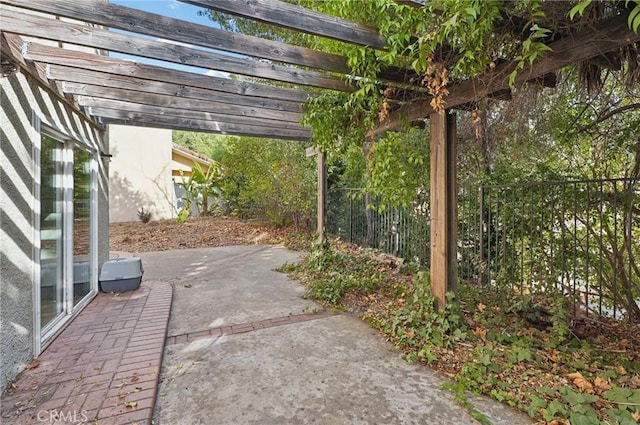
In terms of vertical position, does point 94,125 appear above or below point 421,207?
above

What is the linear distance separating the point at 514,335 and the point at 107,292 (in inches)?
224

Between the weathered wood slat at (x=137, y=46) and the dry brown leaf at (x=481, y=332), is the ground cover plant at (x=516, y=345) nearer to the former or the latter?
the dry brown leaf at (x=481, y=332)

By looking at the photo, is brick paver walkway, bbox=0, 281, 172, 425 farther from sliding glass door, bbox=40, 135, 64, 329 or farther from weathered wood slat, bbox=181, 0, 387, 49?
weathered wood slat, bbox=181, 0, 387, 49

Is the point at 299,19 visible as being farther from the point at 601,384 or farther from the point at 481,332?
the point at 601,384

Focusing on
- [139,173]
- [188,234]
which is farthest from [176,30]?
[139,173]

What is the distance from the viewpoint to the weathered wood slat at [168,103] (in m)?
4.01

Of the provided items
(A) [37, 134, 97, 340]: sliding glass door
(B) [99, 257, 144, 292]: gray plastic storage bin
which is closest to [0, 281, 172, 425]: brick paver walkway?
(A) [37, 134, 97, 340]: sliding glass door

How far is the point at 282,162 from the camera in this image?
1009 centimetres

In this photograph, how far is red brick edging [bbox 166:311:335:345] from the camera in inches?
137

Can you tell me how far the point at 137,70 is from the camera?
3355 millimetres

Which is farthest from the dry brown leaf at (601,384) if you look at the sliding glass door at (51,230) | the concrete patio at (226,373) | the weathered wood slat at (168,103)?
the sliding glass door at (51,230)

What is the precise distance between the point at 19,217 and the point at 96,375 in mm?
1532

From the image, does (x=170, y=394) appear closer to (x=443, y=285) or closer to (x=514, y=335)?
(x=443, y=285)

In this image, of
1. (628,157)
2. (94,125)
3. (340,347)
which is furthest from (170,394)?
(628,157)
